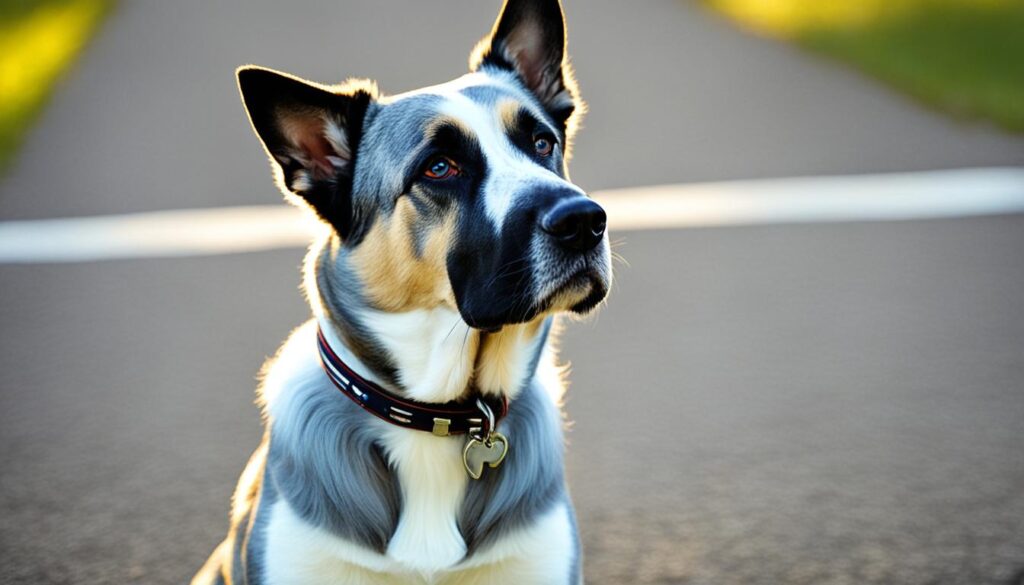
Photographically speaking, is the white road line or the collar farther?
the white road line

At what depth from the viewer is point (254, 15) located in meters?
14.8

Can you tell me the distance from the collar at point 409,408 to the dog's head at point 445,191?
228mm

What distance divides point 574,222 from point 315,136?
0.92m

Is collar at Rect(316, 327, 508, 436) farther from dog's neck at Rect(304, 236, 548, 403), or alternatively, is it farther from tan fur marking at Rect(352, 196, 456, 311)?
tan fur marking at Rect(352, 196, 456, 311)

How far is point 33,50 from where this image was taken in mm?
14023

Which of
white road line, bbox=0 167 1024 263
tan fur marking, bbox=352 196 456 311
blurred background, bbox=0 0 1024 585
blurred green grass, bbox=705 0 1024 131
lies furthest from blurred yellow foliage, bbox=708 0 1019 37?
tan fur marking, bbox=352 196 456 311

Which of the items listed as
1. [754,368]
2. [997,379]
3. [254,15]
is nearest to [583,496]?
[754,368]

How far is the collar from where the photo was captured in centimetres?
334

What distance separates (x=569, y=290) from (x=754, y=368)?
3.17 metres

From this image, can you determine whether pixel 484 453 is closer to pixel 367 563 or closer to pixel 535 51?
pixel 367 563

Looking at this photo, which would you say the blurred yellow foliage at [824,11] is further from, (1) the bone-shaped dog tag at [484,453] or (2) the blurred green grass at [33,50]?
(1) the bone-shaped dog tag at [484,453]

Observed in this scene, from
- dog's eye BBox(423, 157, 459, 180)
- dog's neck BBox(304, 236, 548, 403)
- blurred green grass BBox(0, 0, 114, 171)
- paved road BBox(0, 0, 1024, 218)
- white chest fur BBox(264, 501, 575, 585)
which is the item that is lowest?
blurred green grass BBox(0, 0, 114, 171)

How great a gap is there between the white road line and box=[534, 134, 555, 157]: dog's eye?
15.0 feet

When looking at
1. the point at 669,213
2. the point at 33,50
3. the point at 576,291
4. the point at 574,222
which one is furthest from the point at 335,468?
the point at 33,50
